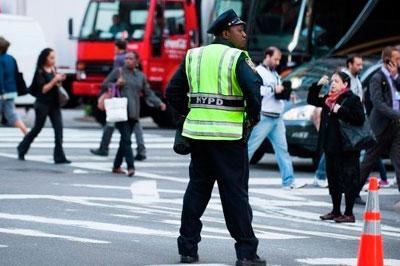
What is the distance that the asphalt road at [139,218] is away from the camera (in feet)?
32.6

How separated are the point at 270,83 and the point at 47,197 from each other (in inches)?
137

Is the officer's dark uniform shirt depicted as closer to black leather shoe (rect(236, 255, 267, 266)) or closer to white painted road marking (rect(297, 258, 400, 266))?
black leather shoe (rect(236, 255, 267, 266))

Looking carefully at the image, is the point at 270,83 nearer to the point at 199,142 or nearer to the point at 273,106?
the point at 273,106

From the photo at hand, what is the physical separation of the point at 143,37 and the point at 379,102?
12.6 metres

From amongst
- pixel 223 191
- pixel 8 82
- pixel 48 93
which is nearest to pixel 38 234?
pixel 223 191

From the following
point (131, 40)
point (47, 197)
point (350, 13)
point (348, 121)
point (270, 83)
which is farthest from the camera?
point (131, 40)

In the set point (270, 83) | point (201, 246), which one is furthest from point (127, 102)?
point (201, 246)

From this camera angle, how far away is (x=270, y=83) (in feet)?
51.9

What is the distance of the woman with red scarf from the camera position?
41.9ft

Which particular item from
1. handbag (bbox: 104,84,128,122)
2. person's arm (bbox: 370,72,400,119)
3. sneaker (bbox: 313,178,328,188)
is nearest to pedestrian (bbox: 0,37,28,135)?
handbag (bbox: 104,84,128,122)

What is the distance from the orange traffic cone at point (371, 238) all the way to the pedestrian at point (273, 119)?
6743mm

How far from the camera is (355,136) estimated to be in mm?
12734

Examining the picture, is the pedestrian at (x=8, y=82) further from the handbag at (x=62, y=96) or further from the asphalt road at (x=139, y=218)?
the handbag at (x=62, y=96)

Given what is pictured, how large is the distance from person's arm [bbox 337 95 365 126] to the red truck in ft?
44.4
